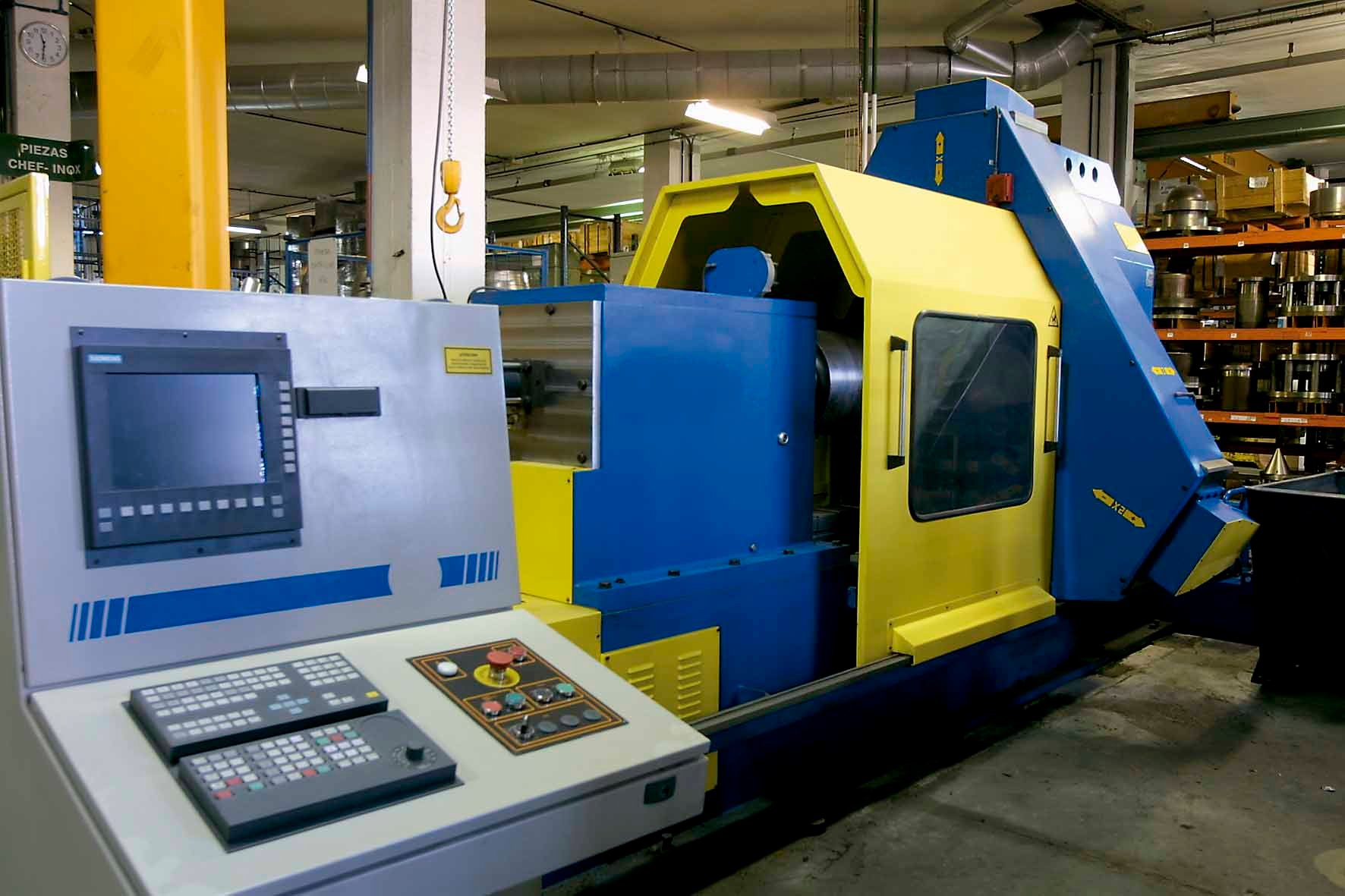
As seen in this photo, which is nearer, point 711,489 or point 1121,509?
point 711,489

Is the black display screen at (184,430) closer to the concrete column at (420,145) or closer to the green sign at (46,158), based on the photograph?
the concrete column at (420,145)

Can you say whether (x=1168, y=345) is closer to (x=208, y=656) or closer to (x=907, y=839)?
(x=907, y=839)

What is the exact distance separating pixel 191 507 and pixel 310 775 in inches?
17.1

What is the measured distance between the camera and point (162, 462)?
1324 mm

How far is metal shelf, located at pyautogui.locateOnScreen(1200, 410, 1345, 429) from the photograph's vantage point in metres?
5.64

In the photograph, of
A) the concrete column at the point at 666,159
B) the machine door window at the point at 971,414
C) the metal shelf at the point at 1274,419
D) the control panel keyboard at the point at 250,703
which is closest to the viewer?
the control panel keyboard at the point at 250,703

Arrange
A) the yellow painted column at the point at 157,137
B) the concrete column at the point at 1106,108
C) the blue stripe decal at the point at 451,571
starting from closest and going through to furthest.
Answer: the blue stripe decal at the point at 451,571 < the yellow painted column at the point at 157,137 < the concrete column at the point at 1106,108

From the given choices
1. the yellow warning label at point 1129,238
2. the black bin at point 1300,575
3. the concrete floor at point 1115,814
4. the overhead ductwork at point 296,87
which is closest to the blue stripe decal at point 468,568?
the concrete floor at point 1115,814

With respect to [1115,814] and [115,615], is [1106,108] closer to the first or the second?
[1115,814]

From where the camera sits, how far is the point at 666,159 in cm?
1034

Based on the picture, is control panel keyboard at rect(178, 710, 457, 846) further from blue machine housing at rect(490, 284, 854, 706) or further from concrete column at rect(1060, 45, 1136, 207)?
concrete column at rect(1060, 45, 1136, 207)

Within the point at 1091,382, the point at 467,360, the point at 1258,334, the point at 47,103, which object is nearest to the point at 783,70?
the point at 1258,334

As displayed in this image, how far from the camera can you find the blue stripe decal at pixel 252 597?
131 cm

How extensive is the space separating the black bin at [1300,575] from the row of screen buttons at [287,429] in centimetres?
367
